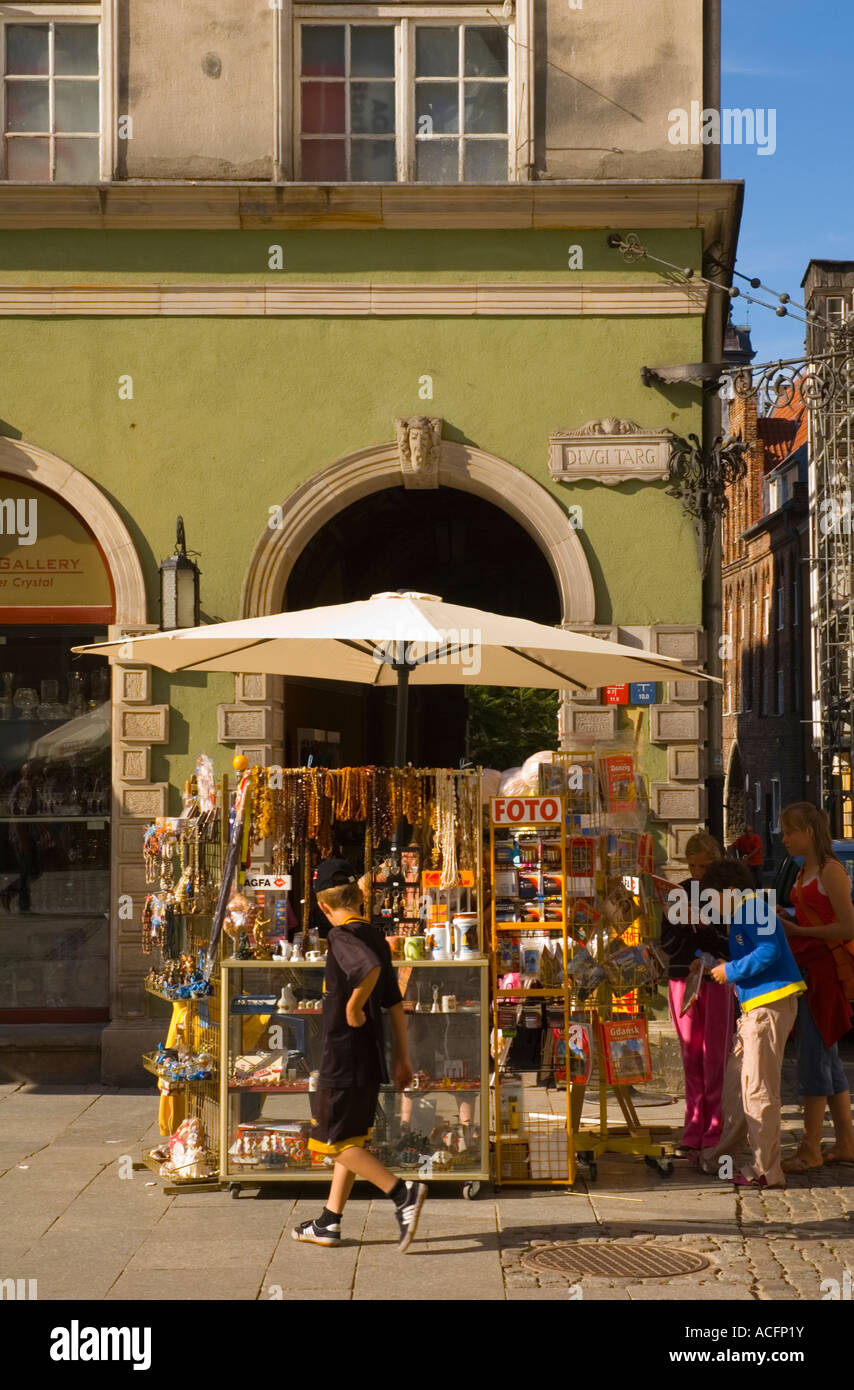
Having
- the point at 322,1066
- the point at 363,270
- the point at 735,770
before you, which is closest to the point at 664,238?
the point at 363,270

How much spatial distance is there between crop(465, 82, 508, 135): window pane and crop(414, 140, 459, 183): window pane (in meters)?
0.20

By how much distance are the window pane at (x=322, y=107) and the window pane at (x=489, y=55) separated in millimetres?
987

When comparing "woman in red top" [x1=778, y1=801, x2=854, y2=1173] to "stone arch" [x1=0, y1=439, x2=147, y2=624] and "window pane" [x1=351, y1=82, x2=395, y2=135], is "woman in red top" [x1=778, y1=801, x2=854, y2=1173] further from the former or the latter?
"window pane" [x1=351, y1=82, x2=395, y2=135]

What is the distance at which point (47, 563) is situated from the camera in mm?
12320

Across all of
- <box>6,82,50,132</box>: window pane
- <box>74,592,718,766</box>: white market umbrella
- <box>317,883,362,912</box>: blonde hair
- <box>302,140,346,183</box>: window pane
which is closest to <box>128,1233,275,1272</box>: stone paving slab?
<box>317,883,362,912</box>: blonde hair

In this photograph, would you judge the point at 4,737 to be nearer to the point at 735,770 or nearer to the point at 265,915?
the point at 265,915

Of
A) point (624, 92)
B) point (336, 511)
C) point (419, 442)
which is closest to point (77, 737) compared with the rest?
point (336, 511)

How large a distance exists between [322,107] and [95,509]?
137 inches

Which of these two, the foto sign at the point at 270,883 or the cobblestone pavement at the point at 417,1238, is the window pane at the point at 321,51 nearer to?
the foto sign at the point at 270,883

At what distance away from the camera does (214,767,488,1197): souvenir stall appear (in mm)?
8461

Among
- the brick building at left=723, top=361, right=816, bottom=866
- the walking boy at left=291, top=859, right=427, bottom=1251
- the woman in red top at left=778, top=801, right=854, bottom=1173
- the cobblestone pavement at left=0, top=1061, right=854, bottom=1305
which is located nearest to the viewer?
the cobblestone pavement at left=0, top=1061, right=854, bottom=1305

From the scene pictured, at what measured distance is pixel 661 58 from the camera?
12195 mm

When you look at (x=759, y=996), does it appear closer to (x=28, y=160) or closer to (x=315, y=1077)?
(x=315, y=1077)

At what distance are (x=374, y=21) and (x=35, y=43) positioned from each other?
2.57 metres
